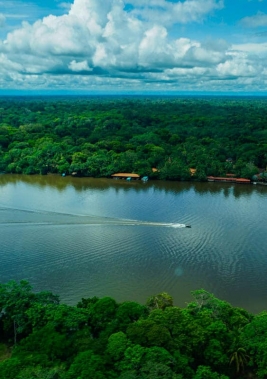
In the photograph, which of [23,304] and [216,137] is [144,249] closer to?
[23,304]

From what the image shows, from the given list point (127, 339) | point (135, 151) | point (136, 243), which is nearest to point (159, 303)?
point (127, 339)

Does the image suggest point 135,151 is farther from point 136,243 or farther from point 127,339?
point 127,339

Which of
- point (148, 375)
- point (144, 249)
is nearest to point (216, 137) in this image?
point (144, 249)

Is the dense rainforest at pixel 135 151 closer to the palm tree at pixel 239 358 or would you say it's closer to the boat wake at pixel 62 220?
the boat wake at pixel 62 220

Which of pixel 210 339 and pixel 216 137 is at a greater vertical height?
pixel 216 137

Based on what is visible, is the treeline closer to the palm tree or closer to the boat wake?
the palm tree
